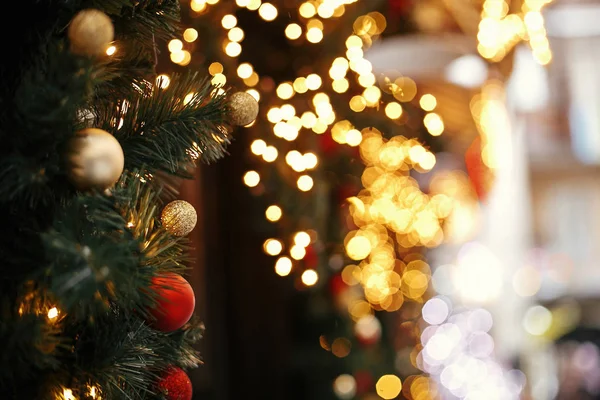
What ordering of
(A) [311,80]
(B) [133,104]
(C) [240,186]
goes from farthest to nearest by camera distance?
(C) [240,186] → (A) [311,80] → (B) [133,104]

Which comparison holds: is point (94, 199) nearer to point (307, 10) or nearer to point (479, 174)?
point (307, 10)

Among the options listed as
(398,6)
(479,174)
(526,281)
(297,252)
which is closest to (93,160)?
(297,252)

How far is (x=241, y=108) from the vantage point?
0.65 meters

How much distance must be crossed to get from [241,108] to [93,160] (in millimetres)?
210

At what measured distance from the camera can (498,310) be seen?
16.1 ft

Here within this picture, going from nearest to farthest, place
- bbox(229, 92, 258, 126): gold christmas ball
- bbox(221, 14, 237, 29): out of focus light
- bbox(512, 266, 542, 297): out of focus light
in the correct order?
bbox(229, 92, 258, 126): gold christmas ball < bbox(221, 14, 237, 29): out of focus light < bbox(512, 266, 542, 297): out of focus light

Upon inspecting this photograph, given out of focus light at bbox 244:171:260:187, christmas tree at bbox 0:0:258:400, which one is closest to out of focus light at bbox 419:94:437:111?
out of focus light at bbox 244:171:260:187

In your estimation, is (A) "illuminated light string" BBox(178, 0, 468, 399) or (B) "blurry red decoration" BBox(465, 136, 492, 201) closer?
(A) "illuminated light string" BBox(178, 0, 468, 399)

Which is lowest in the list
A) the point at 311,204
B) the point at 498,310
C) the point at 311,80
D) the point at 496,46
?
the point at 498,310

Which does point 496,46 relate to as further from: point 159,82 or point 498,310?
point 498,310

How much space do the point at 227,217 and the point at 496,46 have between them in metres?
0.88

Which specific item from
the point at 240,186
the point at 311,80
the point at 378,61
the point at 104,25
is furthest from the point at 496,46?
the point at 104,25

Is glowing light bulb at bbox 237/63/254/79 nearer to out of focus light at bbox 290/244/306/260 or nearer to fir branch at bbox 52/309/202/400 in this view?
out of focus light at bbox 290/244/306/260

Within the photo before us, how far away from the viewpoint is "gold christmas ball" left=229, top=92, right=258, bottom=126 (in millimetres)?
641
